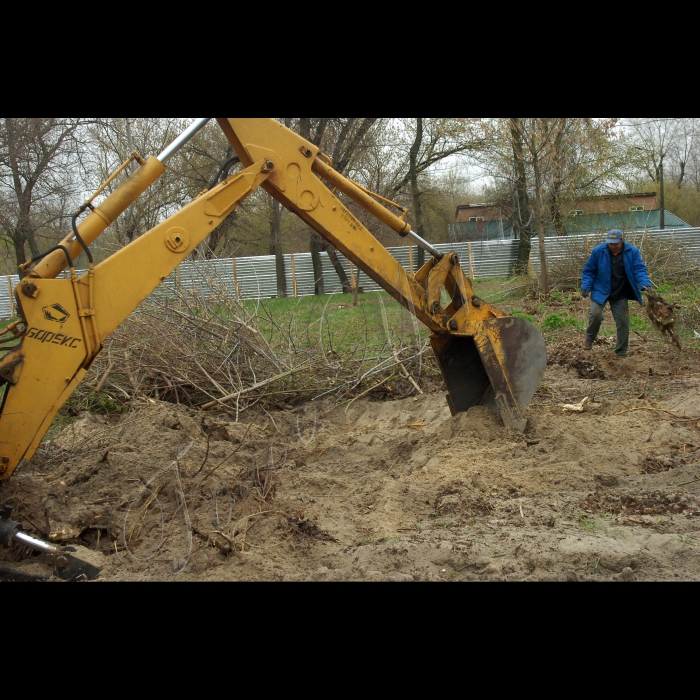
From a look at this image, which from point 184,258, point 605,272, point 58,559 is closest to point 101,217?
point 184,258

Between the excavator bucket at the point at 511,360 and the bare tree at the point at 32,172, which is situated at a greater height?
the bare tree at the point at 32,172

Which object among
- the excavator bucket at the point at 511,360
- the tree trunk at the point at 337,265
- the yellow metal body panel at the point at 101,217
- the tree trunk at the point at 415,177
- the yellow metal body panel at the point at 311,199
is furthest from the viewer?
the tree trunk at the point at 415,177

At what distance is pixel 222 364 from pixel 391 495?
3585mm

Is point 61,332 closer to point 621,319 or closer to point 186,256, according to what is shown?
point 186,256

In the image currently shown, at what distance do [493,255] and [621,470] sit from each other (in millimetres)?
21828

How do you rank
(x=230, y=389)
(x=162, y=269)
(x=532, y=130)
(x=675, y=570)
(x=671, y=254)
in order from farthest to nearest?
(x=671, y=254) → (x=532, y=130) → (x=230, y=389) → (x=162, y=269) → (x=675, y=570)

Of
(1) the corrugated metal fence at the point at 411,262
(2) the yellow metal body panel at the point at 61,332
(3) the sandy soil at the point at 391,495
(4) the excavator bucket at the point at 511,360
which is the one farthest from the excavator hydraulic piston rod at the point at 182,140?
(1) the corrugated metal fence at the point at 411,262

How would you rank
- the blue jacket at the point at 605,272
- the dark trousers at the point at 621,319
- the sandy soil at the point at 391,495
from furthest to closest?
1. the dark trousers at the point at 621,319
2. the blue jacket at the point at 605,272
3. the sandy soil at the point at 391,495

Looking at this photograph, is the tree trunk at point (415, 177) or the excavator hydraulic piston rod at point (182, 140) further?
the tree trunk at point (415, 177)

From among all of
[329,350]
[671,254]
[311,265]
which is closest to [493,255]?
[311,265]

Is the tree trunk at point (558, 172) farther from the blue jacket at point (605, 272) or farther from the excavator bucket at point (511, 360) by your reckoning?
the excavator bucket at point (511, 360)

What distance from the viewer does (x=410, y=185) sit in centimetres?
2459

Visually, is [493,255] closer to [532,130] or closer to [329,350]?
[532,130]

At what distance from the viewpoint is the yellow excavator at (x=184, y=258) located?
12.9ft
